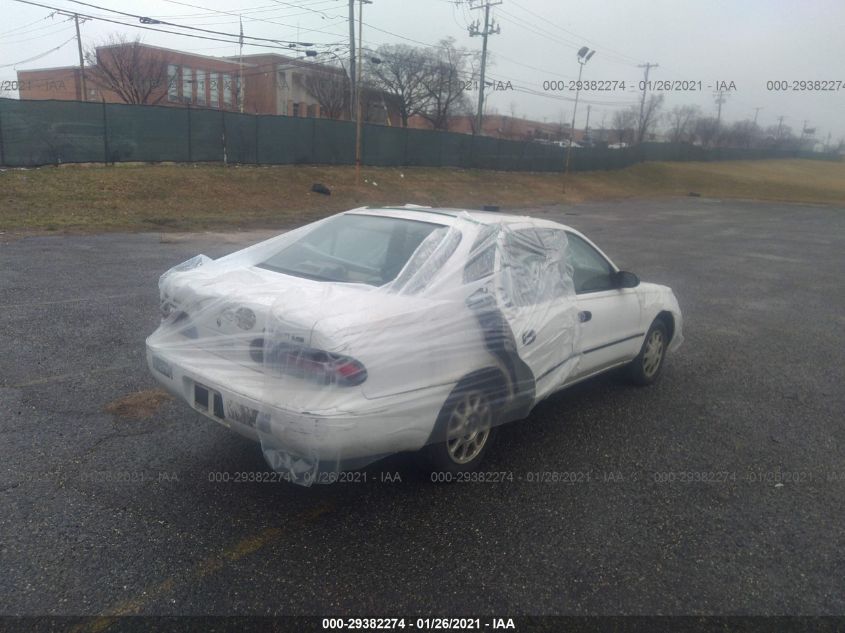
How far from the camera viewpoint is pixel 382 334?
123 inches

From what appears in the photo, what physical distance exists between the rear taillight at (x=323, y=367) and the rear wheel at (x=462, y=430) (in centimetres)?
59

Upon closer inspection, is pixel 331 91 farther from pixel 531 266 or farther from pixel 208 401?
pixel 208 401

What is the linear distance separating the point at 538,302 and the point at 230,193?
19544 millimetres

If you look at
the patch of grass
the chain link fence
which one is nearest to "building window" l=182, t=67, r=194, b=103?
the chain link fence

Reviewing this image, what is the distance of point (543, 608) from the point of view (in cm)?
272

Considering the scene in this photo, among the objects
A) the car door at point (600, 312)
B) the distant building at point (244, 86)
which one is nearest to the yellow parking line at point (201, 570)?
the car door at point (600, 312)

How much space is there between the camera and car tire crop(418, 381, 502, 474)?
11.3 feet

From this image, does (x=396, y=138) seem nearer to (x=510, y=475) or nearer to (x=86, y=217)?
(x=86, y=217)

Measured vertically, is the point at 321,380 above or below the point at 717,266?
above

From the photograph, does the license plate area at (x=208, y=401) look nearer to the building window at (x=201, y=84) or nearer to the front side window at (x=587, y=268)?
the front side window at (x=587, y=268)

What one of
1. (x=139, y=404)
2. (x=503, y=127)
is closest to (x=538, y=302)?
(x=139, y=404)

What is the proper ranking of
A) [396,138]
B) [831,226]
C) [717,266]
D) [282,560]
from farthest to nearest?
[396,138] < [831,226] < [717,266] < [282,560]

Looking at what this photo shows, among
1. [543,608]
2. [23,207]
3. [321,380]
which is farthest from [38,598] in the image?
[23,207]

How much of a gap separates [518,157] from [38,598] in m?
38.6
